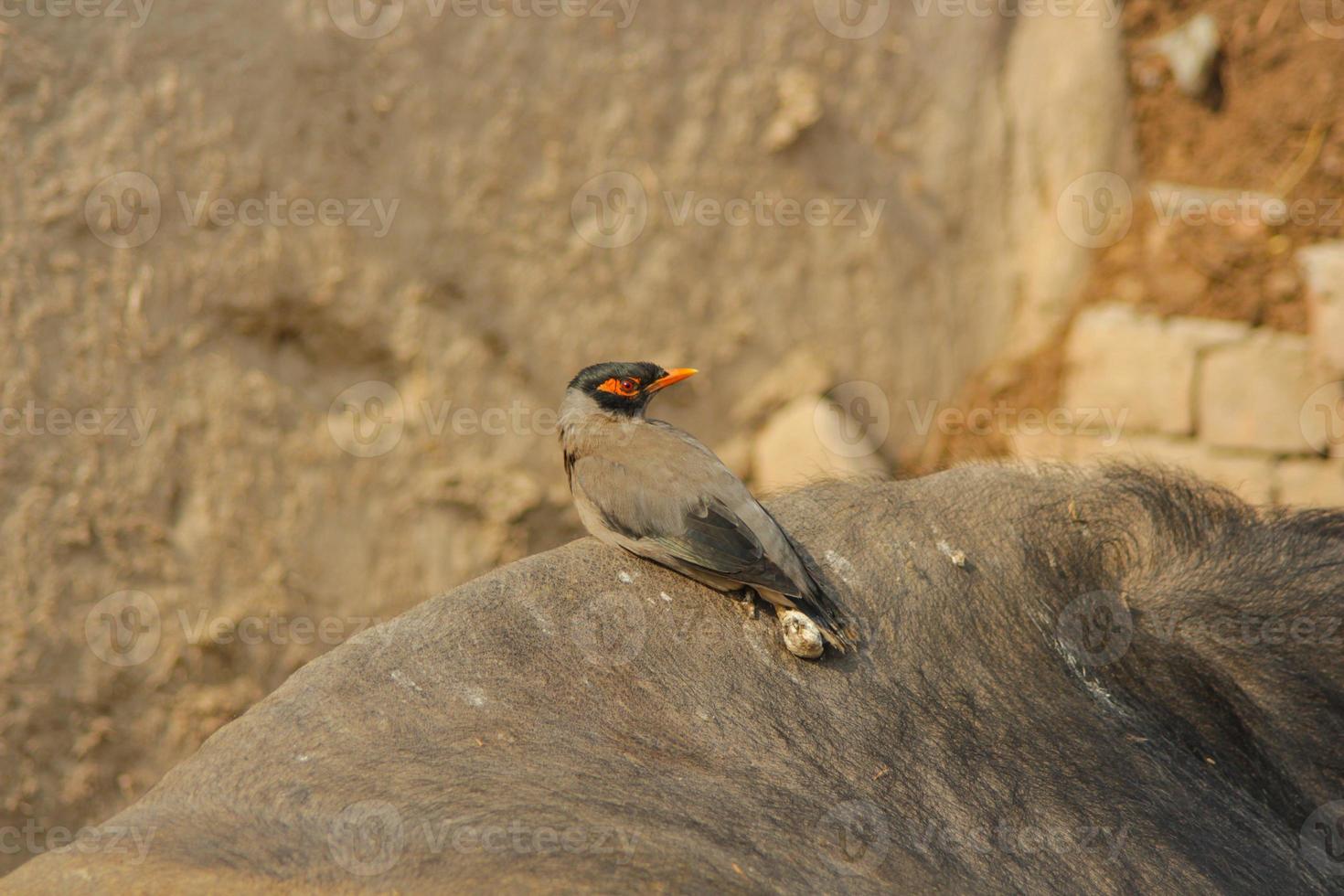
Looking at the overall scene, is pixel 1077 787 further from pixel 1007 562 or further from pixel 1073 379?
pixel 1073 379

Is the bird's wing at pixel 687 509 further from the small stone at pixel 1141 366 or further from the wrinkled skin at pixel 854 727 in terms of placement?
the small stone at pixel 1141 366

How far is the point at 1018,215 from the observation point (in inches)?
395

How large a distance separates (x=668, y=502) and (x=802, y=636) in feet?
2.10

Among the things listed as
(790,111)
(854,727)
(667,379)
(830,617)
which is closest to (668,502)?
(830,617)

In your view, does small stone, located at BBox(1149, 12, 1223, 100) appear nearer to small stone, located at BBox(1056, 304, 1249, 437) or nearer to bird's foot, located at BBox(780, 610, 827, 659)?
small stone, located at BBox(1056, 304, 1249, 437)

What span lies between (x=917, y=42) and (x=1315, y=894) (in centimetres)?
679

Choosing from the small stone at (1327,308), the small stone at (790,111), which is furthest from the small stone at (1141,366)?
the small stone at (790,111)

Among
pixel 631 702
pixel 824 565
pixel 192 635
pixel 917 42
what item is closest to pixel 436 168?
pixel 192 635

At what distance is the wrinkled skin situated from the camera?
2832 mm

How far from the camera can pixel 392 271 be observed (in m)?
7.47

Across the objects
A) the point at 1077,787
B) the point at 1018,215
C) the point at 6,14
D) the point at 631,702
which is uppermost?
the point at 6,14

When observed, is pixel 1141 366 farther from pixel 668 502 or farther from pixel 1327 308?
pixel 668 502

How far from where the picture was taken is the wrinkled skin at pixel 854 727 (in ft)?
9.29

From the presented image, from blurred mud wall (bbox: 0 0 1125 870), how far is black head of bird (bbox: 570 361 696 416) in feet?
10.2
